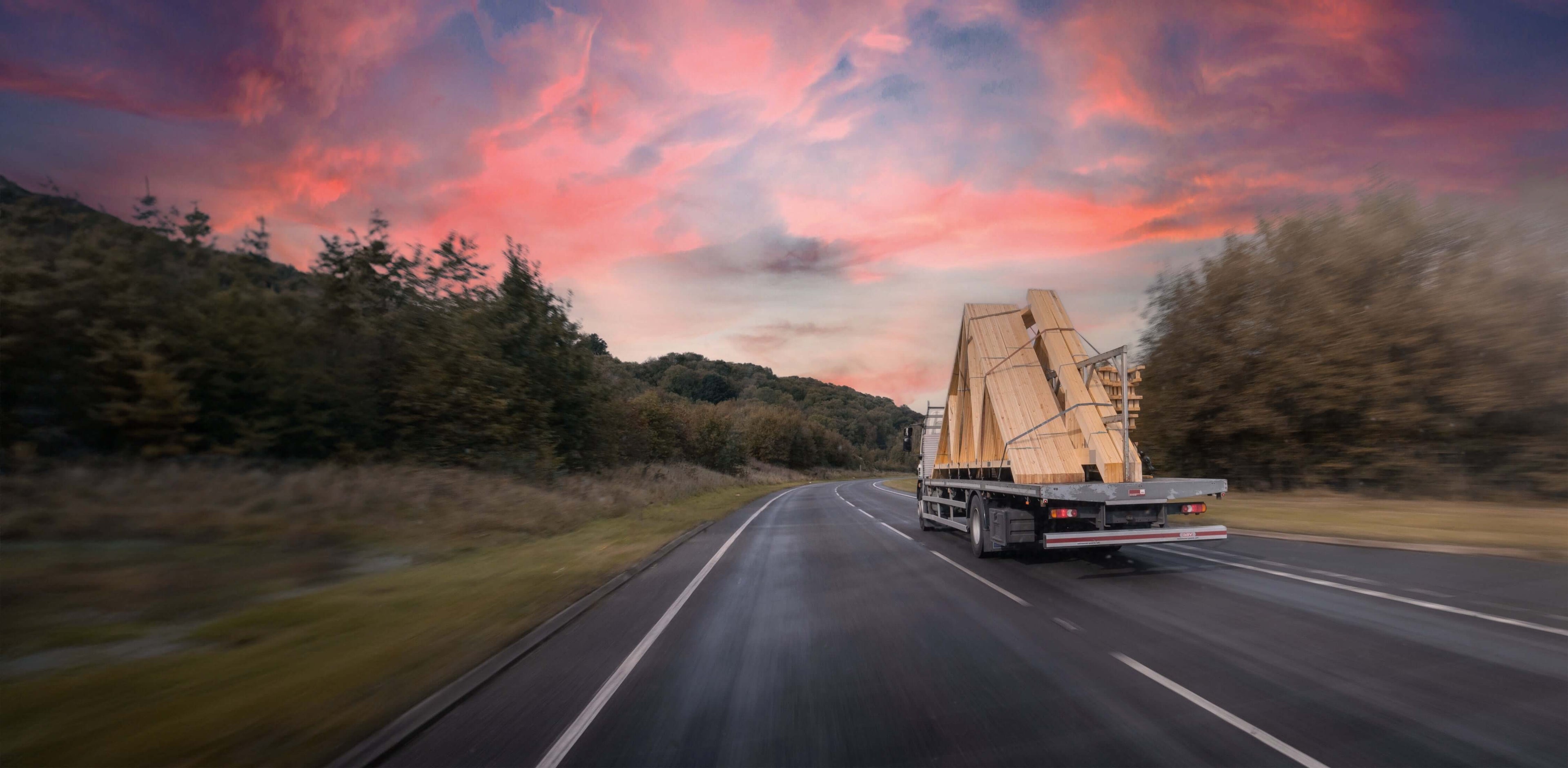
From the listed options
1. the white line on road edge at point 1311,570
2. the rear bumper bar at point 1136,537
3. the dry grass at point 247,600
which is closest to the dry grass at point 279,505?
the dry grass at point 247,600

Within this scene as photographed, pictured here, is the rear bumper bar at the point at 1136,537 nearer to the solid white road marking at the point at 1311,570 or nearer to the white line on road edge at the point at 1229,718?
the solid white road marking at the point at 1311,570

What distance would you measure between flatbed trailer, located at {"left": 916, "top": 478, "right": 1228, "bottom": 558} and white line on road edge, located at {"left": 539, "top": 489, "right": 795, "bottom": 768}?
4701 millimetres

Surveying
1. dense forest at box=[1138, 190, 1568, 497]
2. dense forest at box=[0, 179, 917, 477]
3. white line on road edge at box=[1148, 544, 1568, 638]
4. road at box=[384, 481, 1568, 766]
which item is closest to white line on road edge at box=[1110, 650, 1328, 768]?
road at box=[384, 481, 1568, 766]

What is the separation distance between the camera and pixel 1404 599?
24.9ft

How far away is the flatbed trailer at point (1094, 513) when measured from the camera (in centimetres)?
923

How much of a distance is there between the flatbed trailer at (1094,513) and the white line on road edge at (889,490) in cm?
2447

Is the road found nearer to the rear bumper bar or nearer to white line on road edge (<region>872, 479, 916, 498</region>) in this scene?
the rear bumper bar

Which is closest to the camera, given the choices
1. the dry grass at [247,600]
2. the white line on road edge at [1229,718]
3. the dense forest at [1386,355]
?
the white line on road edge at [1229,718]

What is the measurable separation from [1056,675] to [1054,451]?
226 inches

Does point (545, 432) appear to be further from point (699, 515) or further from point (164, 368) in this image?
point (164, 368)

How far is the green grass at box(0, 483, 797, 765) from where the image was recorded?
4.30 metres

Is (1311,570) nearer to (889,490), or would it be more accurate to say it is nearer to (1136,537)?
(1136,537)

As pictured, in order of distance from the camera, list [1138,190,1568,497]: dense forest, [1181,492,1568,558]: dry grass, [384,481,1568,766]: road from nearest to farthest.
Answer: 1. [384,481,1568,766]: road
2. [1181,492,1568,558]: dry grass
3. [1138,190,1568,497]: dense forest

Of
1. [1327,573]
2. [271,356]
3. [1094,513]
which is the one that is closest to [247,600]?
[271,356]
